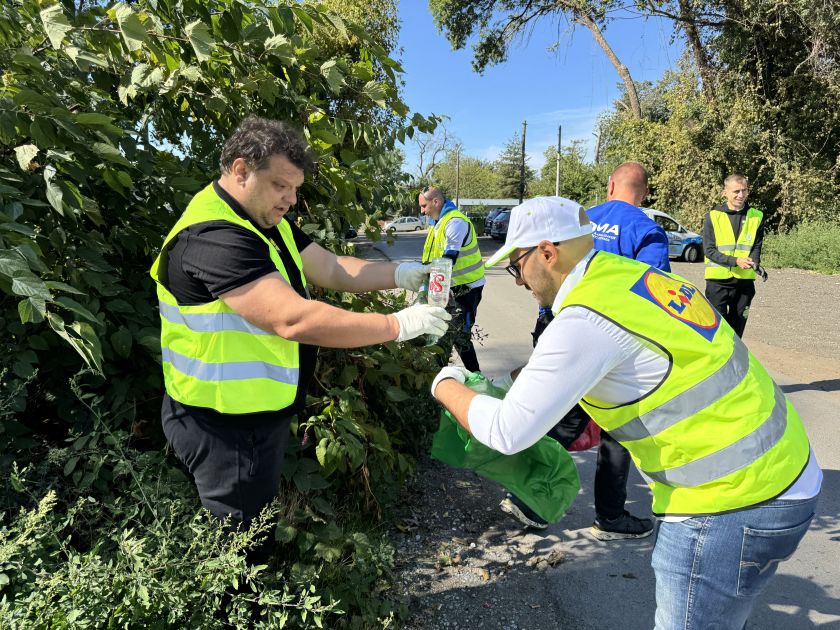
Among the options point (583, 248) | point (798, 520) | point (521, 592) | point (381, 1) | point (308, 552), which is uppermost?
point (381, 1)

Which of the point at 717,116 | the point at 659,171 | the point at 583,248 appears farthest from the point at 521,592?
the point at 659,171

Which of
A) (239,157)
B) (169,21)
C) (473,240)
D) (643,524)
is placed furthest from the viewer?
(473,240)

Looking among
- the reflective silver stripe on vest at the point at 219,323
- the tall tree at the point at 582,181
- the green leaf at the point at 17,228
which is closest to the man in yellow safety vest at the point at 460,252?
the reflective silver stripe on vest at the point at 219,323

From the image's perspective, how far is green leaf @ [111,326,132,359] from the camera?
214 cm

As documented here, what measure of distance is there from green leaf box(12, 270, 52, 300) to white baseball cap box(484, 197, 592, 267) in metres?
1.27

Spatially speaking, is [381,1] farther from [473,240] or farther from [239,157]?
[239,157]

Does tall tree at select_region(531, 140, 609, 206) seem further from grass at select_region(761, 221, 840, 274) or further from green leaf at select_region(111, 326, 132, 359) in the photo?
green leaf at select_region(111, 326, 132, 359)

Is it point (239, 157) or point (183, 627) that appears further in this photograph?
point (239, 157)

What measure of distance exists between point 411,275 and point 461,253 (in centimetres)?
328

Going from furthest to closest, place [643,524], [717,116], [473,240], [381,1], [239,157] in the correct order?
[717,116], [381,1], [473,240], [643,524], [239,157]

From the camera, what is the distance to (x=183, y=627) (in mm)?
1655

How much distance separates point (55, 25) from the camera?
1.86 metres

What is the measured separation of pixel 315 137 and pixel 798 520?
2.59 m

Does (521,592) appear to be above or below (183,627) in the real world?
below
